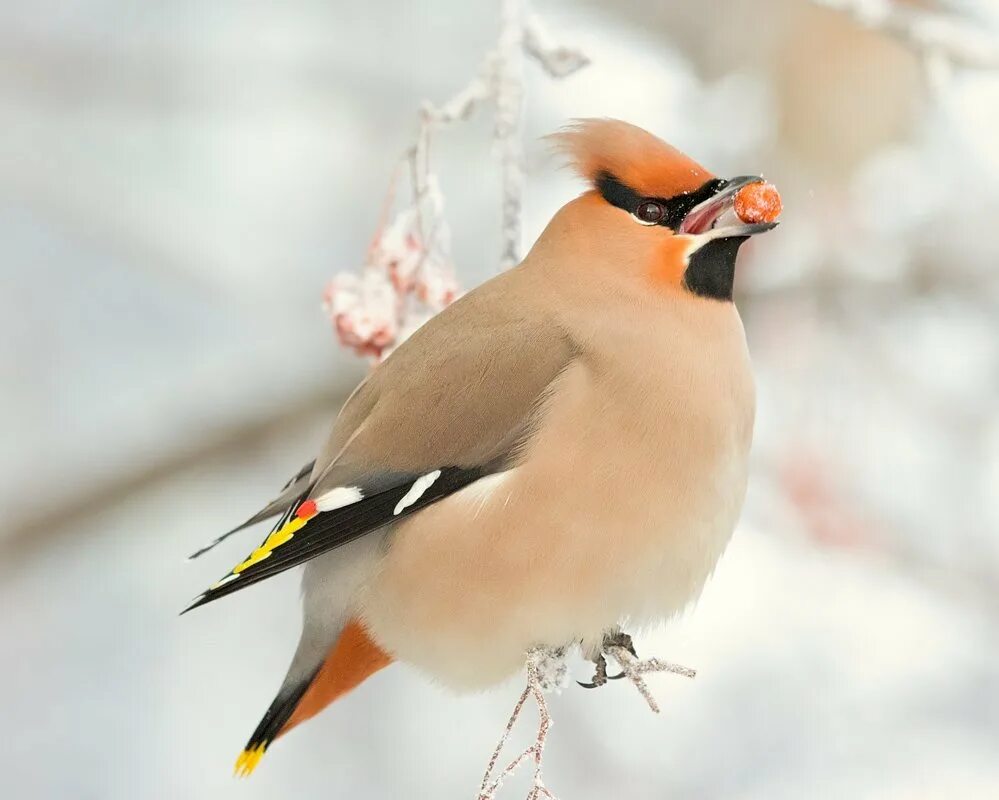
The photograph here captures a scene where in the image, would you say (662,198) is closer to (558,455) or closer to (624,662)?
(558,455)

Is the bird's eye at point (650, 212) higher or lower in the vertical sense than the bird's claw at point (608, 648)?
higher

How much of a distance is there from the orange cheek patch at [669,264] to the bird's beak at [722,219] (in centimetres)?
2

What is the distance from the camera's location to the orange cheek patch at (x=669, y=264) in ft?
7.23

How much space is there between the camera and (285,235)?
16.0 ft

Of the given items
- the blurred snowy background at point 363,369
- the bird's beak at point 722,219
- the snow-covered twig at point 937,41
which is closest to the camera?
the bird's beak at point 722,219

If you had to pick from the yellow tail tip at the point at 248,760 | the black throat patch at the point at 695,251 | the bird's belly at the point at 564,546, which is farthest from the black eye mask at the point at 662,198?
the yellow tail tip at the point at 248,760

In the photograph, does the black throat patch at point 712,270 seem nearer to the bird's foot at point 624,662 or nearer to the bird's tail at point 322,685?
the bird's foot at point 624,662

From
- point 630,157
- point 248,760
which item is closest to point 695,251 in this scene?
point 630,157

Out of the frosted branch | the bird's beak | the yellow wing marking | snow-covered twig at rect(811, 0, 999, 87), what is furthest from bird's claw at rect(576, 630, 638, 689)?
snow-covered twig at rect(811, 0, 999, 87)

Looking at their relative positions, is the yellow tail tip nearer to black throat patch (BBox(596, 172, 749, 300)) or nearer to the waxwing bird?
the waxwing bird

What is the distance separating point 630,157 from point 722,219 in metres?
0.17

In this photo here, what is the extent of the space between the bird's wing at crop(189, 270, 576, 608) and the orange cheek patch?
17cm

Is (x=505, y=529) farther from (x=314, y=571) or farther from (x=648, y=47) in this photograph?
(x=648, y=47)

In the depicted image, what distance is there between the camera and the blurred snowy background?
4027mm
